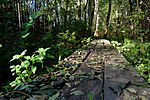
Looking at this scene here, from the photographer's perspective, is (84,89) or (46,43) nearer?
(84,89)

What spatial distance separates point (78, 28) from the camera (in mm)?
7414

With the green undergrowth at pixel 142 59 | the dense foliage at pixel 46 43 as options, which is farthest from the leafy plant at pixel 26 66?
the green undergrowth at pixel 142 59

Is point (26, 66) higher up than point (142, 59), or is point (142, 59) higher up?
point (26, 66)

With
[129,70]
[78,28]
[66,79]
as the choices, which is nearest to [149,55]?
[129,70]

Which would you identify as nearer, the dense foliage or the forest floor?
the forest floor

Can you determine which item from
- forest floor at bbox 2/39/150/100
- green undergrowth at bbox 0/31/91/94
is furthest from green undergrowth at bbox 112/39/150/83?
green undergrowth at bbox 0/31/91/94

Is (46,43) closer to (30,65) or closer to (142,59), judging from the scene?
(30,65)

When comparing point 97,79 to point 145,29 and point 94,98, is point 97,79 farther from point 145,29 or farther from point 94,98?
point 145,29

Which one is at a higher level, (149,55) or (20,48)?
(20,48)

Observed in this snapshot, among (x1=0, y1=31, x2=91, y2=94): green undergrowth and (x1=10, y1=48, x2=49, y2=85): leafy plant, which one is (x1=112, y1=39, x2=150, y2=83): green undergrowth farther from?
(x1=10, y1=48, x2=49, y2=85): leafy plant

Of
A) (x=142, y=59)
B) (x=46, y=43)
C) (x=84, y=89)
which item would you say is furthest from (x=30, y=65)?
(x=46, y=43)

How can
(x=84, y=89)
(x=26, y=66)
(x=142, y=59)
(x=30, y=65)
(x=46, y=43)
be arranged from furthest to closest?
(x=46, y=43)
(x=142, y=59)
(x=30, y=65)
(x=26, y=66)
(x=84, y=89)

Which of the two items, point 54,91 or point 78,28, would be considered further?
point 78,28

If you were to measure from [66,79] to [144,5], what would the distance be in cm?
297
